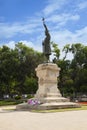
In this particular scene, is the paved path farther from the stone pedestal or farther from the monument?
the stone pedestal

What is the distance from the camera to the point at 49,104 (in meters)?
26.1

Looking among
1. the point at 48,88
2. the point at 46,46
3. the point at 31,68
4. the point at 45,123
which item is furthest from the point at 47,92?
the point at 31,68

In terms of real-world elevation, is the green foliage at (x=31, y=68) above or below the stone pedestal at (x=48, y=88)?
above

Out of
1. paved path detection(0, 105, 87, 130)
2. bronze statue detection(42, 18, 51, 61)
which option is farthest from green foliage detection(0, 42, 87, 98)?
paved path detection(0, 105, 87, 130)

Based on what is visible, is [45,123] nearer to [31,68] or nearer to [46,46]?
[46,46]

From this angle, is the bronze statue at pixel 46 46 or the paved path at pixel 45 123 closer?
the paved path at pixel 45 123

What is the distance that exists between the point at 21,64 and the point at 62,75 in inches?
351

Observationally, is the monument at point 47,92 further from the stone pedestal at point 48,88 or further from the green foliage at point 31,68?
the green foliage at point 31,68

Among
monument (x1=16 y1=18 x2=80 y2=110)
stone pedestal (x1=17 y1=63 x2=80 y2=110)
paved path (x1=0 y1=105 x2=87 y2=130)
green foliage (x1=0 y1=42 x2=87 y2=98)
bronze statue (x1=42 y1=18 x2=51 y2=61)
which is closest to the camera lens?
paved path (x1=0 y1=105 x2=87 y2=130)

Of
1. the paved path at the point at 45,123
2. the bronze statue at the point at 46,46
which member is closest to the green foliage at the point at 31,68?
the bronze statue at the point at 46,46

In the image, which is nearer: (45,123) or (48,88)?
(45,123)

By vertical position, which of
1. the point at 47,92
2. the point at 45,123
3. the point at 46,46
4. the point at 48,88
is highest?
the point at 46,46

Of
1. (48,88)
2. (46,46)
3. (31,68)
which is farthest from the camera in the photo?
(31,68)

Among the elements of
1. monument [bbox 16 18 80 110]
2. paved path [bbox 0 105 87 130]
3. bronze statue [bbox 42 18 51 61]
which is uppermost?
bronze statue [bbox 42 18 51 61]
